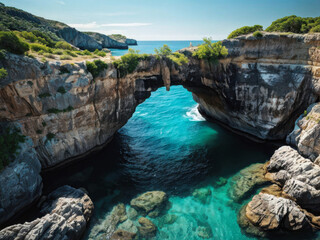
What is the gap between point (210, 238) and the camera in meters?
17.5

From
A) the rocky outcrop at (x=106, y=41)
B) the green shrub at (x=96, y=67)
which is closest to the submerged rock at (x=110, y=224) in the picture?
the green shrub at (x=96, y=67)

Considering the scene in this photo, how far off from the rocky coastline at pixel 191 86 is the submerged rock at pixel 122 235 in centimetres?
19

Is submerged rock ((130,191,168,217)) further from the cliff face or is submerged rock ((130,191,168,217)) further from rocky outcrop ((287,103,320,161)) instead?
the cliff face

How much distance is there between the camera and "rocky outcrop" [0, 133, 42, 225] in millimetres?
17672

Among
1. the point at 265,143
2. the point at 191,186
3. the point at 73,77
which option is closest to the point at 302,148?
the point at 265,143

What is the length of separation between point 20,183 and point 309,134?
107ft

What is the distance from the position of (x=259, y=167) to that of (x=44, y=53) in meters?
32.3

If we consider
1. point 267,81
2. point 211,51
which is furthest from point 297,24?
point 211,51

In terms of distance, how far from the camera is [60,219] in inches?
642

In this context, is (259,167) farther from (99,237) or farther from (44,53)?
(44,53)

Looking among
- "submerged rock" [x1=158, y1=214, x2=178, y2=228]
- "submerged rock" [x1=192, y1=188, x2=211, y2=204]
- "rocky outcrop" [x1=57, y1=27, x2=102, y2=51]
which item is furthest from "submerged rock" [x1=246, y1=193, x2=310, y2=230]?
"rocky outcrop" [x1=57, y1=27, x2=102, y2=51]

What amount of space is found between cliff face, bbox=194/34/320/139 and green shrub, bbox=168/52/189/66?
13.3ft

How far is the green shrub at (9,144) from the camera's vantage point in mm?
18344

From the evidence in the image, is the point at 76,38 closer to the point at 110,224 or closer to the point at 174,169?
the point at 174,169
